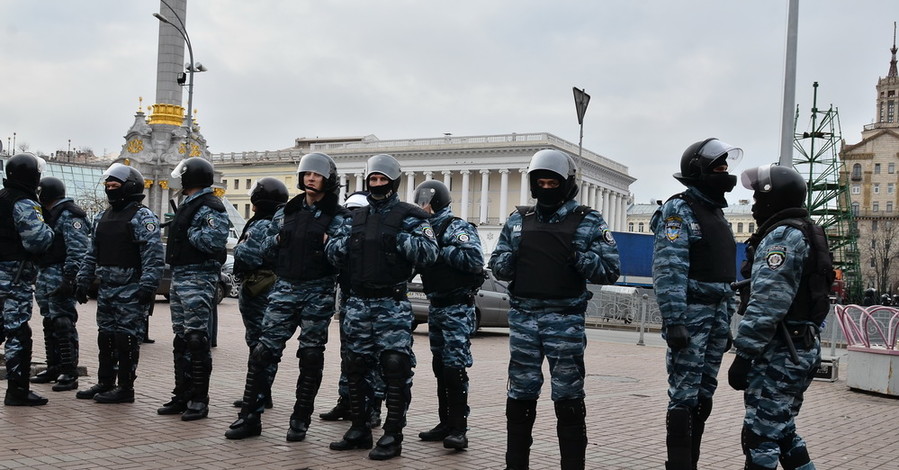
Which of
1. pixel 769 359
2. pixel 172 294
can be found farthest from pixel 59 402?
pixel 769 359

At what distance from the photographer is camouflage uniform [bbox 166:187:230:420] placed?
7516 millimetres

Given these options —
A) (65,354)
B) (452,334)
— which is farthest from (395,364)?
(65,354)

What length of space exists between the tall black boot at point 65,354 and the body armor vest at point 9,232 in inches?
44.0

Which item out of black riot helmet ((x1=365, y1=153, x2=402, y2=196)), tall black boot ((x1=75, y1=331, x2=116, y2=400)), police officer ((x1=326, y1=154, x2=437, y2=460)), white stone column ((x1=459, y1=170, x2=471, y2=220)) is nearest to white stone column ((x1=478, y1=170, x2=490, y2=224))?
white stone column ((x1=459, y1=170, x2=471, y2=220))

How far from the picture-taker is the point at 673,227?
5.65m

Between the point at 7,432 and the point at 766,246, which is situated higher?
the point at 766,246

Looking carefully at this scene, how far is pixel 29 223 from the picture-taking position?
7664 mm

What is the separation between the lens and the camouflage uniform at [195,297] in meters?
7.52

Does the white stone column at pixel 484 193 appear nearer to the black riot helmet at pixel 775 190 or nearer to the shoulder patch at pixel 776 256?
the black riot helmet at pixel 775 190

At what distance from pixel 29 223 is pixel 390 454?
12.8 ft

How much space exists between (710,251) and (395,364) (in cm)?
235

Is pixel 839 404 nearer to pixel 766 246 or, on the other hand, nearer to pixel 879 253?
pixel 766 246

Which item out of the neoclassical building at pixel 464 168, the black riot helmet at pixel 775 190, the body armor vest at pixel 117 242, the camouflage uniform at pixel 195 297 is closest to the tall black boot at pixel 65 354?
the body armor vest at pixel 117 242

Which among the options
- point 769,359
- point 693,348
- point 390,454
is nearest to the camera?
point 769,359
